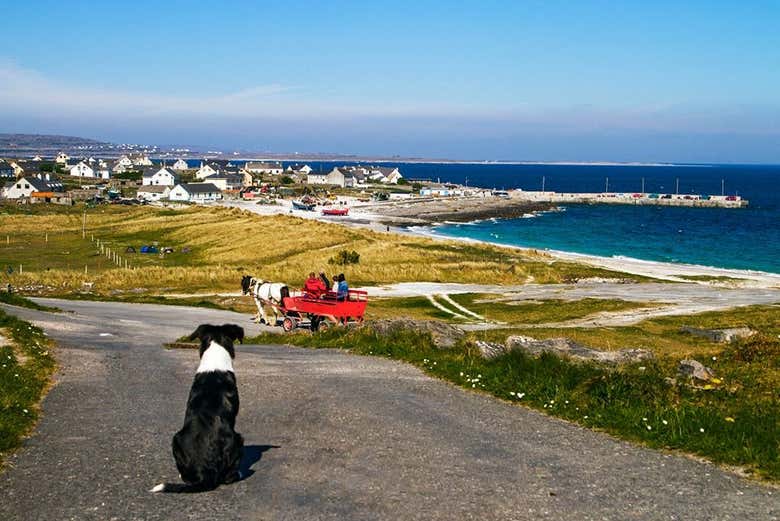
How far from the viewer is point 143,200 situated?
6206 inches

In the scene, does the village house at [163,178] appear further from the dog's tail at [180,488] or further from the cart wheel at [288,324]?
the dog's tail at [180,488]

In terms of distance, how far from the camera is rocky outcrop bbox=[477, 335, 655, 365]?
688 inches

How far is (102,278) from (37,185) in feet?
375

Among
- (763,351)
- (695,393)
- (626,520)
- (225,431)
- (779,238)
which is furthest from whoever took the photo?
(779,238)

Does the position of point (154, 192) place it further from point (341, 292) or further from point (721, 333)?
point (721, 333)

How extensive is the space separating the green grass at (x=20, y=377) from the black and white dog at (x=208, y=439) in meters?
3.12

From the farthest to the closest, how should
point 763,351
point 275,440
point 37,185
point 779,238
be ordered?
→ point 37,185
point 779,238
point 763,351
point 275,440

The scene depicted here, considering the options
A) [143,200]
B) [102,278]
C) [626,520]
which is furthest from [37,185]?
[626,520]

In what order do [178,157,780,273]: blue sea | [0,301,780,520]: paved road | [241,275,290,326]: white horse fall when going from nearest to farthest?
[0,301,780,520]: paved road, [241,275,290,326]: white horse, [178,157,780,273]: blue sea

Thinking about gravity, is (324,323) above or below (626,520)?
below

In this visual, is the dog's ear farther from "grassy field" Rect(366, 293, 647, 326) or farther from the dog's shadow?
"grassy field" Rect(366, 293, 647, 326)

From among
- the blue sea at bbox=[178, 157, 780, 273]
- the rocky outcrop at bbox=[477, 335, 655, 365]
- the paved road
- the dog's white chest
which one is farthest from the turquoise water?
the dog's white chest

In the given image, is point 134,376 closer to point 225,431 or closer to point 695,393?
point 225,431

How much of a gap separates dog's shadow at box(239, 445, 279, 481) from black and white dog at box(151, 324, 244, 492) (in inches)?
13.2
